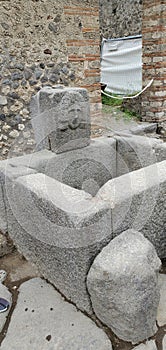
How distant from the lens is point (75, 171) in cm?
247

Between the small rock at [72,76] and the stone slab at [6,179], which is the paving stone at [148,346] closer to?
the stone slab at [6,179]

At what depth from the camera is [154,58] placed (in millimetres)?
4812

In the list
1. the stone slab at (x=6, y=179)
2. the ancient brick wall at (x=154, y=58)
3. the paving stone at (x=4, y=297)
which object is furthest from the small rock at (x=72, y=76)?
the paving stone at (x=4, y=297)

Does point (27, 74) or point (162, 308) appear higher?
point (27, 74)

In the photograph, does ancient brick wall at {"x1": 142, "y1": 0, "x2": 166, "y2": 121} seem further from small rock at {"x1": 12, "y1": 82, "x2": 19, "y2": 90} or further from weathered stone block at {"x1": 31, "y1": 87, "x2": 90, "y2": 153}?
weathered stone block at {"x1": 31, "y1": 87, "x2": 90, "y2": 153}

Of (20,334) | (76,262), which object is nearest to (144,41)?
(76,262)

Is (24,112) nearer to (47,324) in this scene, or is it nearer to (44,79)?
(44,79)

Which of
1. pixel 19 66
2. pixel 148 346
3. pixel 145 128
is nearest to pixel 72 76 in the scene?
pixel 19 66

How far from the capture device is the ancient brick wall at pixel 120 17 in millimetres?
7487

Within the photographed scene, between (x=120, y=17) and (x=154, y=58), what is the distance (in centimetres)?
412

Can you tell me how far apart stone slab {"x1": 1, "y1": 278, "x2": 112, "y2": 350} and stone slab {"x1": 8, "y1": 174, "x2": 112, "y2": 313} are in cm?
8

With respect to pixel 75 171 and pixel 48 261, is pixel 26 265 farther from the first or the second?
pixel 75 171

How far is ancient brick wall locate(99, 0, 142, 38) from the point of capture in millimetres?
7487

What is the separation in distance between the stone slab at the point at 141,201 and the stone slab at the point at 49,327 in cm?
52
